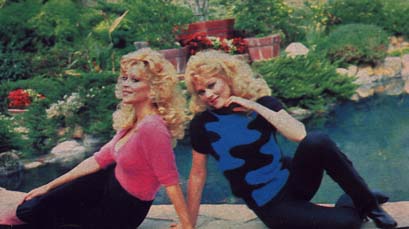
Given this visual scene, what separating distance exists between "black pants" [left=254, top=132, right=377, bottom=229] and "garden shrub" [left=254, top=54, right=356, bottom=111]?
5694 millimetres

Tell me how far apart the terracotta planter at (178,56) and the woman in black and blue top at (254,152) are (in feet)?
21.8

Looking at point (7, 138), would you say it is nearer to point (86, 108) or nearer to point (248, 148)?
point (86, 108)

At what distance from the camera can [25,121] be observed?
7.53m

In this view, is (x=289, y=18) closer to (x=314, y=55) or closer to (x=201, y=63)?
(x=314, y=55)

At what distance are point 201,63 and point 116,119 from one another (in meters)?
0.49

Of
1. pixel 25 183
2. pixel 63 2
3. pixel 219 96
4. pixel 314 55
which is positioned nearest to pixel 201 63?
pixel 219 96

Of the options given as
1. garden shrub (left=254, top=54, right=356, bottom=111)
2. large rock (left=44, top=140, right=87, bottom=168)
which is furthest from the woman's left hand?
garden shrub (left=254, top=54, right=356, bottom=111)

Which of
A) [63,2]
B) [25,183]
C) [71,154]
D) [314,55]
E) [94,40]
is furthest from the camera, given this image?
[63,2]

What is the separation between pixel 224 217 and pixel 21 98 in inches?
230

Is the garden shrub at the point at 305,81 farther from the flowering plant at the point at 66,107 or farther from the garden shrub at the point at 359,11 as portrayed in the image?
the garden shrub at the point at 359,11

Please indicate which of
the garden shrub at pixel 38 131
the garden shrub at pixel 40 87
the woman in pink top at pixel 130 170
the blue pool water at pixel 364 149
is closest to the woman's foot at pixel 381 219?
the woman in pink top at pixel 130 170

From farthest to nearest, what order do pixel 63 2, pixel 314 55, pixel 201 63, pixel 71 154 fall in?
pixel 63 2 < pixel 314 55 < pixel 71 154 < pixel 201 63

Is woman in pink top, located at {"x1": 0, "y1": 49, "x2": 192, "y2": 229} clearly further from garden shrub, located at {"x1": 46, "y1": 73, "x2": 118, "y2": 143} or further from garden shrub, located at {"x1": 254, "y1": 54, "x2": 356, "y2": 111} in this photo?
garden shrub, located at {"x1": 254, "y1": 54, "x2": 356, "y2": 111}

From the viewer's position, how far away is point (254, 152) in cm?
281
